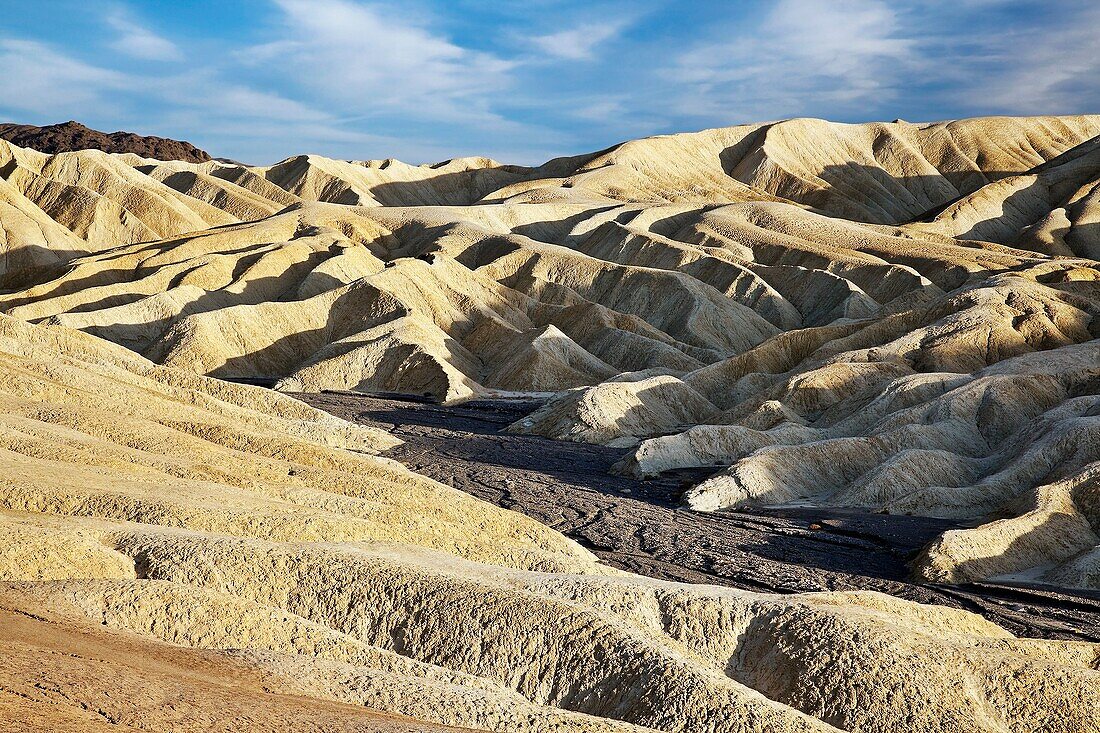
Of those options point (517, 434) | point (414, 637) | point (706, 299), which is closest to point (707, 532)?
point (414, 637)

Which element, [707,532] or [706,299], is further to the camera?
[706,299]

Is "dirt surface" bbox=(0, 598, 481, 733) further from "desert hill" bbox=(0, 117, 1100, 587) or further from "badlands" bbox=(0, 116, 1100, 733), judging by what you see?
"desert hill" bbox=(0, 117, 1100, 587)

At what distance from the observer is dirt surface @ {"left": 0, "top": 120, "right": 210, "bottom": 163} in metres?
149

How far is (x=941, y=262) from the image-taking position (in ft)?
223

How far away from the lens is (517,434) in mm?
39812

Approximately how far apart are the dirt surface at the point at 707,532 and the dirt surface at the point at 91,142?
5173 inches

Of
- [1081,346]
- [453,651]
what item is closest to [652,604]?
[453,651]

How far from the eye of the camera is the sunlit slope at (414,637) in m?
9.98

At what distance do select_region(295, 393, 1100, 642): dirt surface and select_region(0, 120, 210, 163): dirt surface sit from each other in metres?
131

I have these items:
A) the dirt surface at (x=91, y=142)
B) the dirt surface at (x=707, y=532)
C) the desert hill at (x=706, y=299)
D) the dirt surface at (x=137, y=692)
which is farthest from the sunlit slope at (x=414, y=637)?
the dirt surface at (x=91, y=142)

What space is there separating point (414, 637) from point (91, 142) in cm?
15643

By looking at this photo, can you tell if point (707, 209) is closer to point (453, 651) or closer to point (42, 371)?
point (42, 371)

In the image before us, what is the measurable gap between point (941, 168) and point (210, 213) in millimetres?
82859

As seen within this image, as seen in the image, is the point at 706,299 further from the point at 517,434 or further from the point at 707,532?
the point at 707,532
